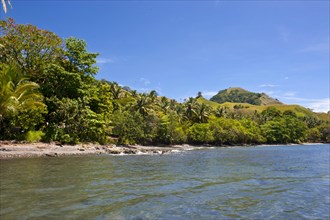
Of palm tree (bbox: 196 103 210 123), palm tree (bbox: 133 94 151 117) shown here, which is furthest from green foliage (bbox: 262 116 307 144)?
palm tree (bbox: 133 94 151 117)

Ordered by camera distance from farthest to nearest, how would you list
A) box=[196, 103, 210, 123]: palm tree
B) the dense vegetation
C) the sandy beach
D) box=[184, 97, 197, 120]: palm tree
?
box=[184, 97, 197, 120]: palm tree → box=[196, 103, 210, 123]: palm tree → the dense vegetation → the sandy beach

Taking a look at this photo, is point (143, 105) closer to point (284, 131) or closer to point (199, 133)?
point (199, 133)

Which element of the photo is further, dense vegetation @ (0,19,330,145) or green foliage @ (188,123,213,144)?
green foliage @ (188,123,213,144)

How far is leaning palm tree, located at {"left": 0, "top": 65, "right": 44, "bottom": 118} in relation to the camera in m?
34.9

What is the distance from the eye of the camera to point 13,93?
36.6 meters

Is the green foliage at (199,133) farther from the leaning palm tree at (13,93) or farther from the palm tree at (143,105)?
the leaning palm tree at (13,93)

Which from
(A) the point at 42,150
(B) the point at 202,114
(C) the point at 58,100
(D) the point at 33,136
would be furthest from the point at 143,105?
(A) the point at 42,150

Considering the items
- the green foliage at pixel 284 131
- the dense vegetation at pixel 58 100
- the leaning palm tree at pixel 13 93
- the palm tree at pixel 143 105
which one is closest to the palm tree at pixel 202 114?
the dense vegetation at pixel 58 100

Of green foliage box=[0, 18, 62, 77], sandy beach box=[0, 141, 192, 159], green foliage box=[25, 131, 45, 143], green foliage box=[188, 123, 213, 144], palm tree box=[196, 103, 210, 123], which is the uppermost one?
green foliage box=[0, 18, 62, 77]

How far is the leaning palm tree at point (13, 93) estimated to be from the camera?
34875 mm

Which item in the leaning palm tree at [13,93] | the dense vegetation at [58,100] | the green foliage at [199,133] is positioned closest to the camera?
the leaning palm tree at [13,93]

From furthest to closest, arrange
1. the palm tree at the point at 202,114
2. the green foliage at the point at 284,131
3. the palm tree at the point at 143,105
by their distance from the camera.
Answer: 1. the green foliage at the point at 284,131
2. the palm tree at the point at 202,114
3. the palm tree at the point at 143,105

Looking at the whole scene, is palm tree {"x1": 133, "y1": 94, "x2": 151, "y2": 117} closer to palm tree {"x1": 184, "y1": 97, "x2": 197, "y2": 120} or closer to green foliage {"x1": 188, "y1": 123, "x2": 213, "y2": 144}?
green foliage {"x1": 188, "y1": 123, "x2": 213, "y2": 144}

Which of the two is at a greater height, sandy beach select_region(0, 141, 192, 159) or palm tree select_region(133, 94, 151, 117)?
palm tree select_region(133, 94, 151, 117)
